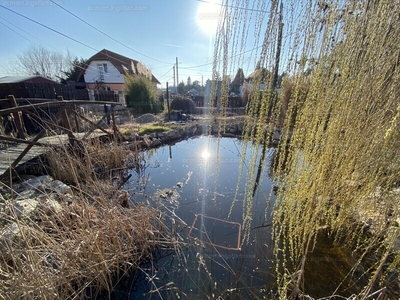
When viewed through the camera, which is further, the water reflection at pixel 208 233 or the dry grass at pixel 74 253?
the water reflection at pixel 208 233

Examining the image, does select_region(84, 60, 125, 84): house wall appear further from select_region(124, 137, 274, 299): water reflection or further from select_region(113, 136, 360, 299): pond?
select_region(113, 136, 360, 299): pond

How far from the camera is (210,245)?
6.25 ft

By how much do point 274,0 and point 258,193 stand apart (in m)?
2.50

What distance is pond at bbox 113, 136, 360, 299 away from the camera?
1.50 meters

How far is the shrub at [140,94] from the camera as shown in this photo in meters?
9.85

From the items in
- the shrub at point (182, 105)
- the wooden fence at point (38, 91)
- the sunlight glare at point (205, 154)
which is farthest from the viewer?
the shrub at point (182, 105)

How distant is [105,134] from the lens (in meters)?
4.29

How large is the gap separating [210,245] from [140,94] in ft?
31.5

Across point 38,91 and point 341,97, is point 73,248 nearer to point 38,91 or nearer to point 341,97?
point 341,97

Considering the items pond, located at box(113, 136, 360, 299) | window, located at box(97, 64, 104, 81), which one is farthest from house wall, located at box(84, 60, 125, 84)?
pond, located at box(113, 136, 360, 299)

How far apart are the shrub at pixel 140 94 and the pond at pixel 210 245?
726 cm

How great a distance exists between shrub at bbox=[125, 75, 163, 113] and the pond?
7.26 metres

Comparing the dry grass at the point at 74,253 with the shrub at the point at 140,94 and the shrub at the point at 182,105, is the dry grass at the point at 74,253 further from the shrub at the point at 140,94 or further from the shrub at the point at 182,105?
the shrub at the point at 182,105

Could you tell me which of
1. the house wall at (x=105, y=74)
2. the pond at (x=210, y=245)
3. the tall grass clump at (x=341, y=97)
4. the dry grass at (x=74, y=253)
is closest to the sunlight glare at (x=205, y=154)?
the pond at (x=210, y=245)
